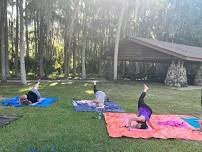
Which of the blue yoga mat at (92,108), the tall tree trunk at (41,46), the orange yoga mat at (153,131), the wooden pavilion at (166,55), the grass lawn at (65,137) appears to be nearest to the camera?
the grass lawn at (65,137)

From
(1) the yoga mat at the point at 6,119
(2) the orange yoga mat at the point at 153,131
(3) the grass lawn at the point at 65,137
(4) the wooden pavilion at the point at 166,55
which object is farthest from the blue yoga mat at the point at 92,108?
(4) the wooden pavilion at the point at 166,55

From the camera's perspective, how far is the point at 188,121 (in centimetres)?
901

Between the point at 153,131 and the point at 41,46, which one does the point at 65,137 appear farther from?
the point at 41,46

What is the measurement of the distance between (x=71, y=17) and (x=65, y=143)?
18.2m

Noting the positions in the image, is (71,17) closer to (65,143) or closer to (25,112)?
(25,112)

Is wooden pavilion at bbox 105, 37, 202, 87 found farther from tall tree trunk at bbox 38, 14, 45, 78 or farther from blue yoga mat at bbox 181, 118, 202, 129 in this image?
blue yoga mat at bbox 181, 118, 202, 129

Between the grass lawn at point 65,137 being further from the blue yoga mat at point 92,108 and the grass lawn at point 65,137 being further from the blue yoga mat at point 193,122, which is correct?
the blue yoga mat at point 193,122

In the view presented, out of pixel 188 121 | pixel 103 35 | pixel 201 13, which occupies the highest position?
pixel 201 13

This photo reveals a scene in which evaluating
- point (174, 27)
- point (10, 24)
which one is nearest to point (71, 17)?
point (10, 24)

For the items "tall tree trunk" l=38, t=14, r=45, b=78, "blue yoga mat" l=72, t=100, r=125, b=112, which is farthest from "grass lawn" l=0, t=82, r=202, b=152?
"tall tree trunk" l=38, t=14, r=45, b=78

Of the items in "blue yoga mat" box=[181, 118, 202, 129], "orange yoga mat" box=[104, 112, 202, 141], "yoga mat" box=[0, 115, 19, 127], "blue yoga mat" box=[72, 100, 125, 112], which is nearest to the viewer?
"orange yoga mat" box=[104, 112, 202, 141]

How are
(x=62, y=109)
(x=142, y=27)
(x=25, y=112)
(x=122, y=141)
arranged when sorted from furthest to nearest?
(x=142, y=27)
(x=62, y=109)
(x=25, y=112)
(x=122, y=141)

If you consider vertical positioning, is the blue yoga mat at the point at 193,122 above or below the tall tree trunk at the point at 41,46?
below

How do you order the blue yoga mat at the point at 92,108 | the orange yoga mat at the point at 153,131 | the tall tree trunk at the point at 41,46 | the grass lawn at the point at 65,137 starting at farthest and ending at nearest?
the tall tree trunk at the point at 41,46
the blue yoga mat at the point at 92,108
the orange yoga mat at the point at 153,131
the grass lawn at the point at 65,137
